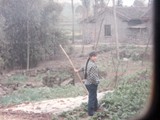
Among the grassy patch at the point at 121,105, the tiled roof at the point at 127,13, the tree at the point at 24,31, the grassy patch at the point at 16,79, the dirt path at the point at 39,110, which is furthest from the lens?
the tiled roof at the point at 127,13

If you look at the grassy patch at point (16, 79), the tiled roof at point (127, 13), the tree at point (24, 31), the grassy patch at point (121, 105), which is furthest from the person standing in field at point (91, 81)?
the tiled roof at point (127, 13)

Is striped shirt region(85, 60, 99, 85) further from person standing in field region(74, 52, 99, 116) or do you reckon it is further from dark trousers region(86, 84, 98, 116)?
dark trousers region(86, 84, 98, 116)

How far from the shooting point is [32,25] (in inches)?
1161

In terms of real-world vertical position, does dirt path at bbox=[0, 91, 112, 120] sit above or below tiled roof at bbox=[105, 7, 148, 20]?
below

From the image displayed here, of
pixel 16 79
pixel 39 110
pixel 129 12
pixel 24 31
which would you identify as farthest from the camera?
pixel 129 12

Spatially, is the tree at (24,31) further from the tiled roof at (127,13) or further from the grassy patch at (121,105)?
the grassy patch at (121,105)

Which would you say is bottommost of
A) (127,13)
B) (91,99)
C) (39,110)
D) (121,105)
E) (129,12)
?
(39,110)

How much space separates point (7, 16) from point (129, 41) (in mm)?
16953

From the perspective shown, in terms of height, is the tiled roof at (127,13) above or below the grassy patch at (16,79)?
above

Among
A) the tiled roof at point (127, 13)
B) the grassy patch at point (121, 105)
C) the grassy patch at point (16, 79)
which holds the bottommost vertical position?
the grassy patch at point (16, 79)

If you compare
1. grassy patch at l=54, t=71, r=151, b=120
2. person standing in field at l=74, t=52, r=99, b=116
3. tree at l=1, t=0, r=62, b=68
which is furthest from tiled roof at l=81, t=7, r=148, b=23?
person standing in field at l=74, t=52, r=99, b=116

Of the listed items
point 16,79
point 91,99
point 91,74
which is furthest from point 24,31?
point 91,99

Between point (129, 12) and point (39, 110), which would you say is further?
point (129, 12)

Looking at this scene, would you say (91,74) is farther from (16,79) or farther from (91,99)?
(16,79)
